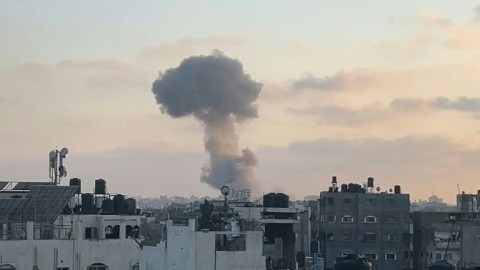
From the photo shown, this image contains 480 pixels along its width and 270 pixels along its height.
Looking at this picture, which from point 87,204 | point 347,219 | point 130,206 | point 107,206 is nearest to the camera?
point 107,206

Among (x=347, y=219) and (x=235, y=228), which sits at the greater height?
(x=347, y=219)

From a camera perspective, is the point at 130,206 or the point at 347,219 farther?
the point at 347,219

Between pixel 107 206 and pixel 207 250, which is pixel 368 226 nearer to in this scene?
pixel 107 206

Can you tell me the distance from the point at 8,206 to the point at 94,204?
23.1ft

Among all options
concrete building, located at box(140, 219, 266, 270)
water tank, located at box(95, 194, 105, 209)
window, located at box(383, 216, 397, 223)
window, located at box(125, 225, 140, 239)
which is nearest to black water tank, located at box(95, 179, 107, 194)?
water tank, located at box(95, 194, 105, 209)

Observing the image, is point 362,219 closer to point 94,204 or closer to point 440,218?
point 440,218

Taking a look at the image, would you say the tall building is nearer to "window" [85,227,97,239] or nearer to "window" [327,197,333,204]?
"window" [327,197,333,204]

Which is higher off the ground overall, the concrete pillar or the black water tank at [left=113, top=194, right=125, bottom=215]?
the black water tank at [left=113, top=194, right=125, bottom=215]

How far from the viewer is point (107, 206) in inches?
2391

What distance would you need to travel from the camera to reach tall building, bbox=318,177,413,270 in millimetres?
80438

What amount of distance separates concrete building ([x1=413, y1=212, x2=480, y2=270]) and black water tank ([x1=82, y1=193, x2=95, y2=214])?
23478 millimetres

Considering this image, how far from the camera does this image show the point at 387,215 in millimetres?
81000

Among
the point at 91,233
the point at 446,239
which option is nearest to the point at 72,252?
the point at 91,233

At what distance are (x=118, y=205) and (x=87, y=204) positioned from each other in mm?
2316
